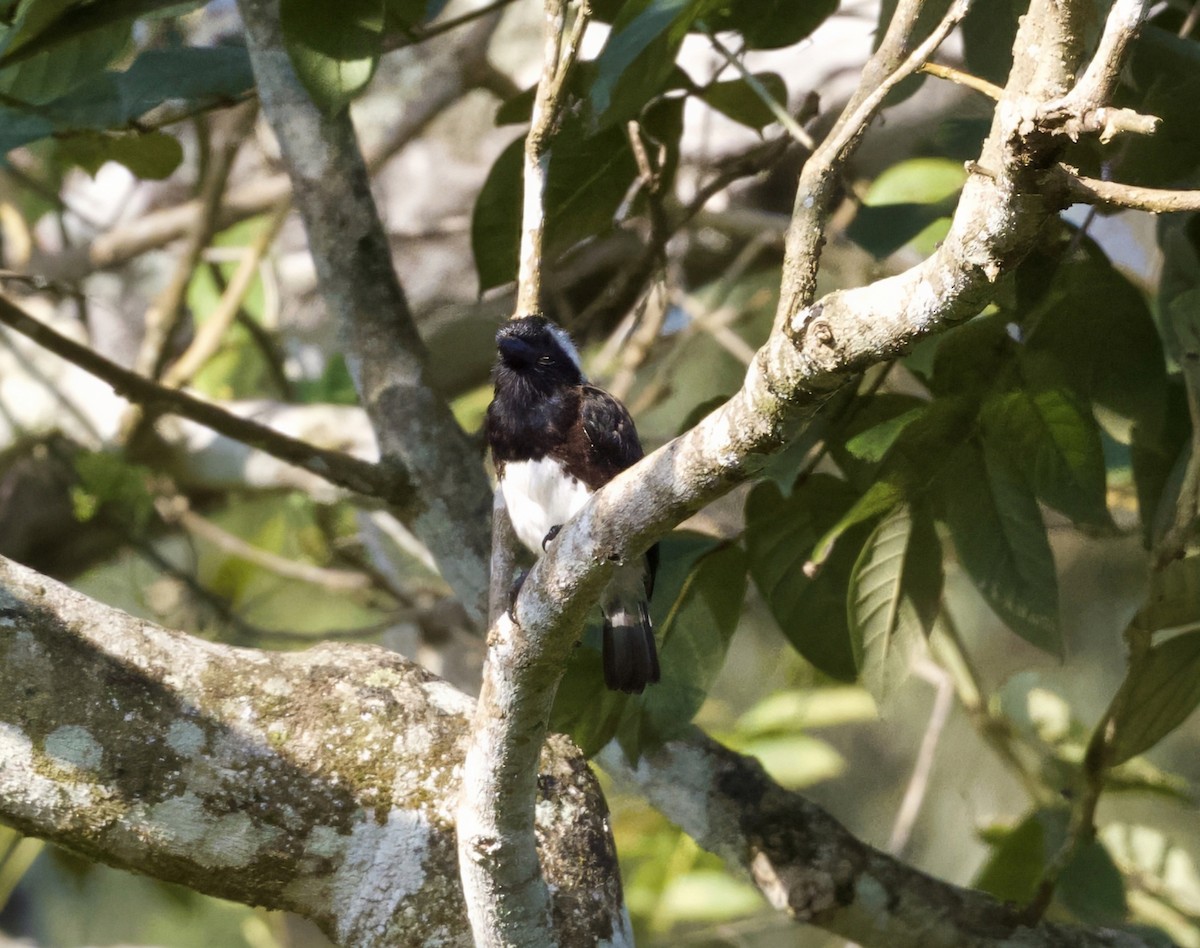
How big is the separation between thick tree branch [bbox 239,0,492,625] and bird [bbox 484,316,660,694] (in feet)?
0.29

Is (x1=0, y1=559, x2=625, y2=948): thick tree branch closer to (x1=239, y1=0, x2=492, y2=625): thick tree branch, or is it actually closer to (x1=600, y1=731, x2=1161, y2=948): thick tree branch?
(x1=600, y1=731, x2=1161, y2=948): thick tree branch

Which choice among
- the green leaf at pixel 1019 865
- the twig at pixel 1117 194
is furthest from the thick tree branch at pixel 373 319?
the twig at pixel 1117 194

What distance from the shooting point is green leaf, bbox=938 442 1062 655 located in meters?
1.93

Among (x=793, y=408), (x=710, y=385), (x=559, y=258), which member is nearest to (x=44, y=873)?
(x=710, y=385)

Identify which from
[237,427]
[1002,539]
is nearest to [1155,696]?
[1002,539]

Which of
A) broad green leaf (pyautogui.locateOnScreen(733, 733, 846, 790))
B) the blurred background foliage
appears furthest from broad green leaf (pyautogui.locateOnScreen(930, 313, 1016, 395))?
broad green leaf (pyautogui.locateOnScreen(733, 733, 846, 790))

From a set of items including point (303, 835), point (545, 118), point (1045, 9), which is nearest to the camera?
point (1045, 9)

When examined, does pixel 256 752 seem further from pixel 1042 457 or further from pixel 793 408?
pixel 1042 457

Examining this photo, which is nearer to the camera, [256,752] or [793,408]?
[793,408]

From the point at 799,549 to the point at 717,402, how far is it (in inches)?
11.3

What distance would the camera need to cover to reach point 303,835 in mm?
1612

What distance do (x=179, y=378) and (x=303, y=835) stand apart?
2.54 metres

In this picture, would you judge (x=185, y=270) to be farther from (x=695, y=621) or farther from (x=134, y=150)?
(x=695, y=621)

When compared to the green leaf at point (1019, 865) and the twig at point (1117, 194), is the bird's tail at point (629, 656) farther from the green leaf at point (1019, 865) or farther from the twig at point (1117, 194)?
the twig at point (1117, 194)
